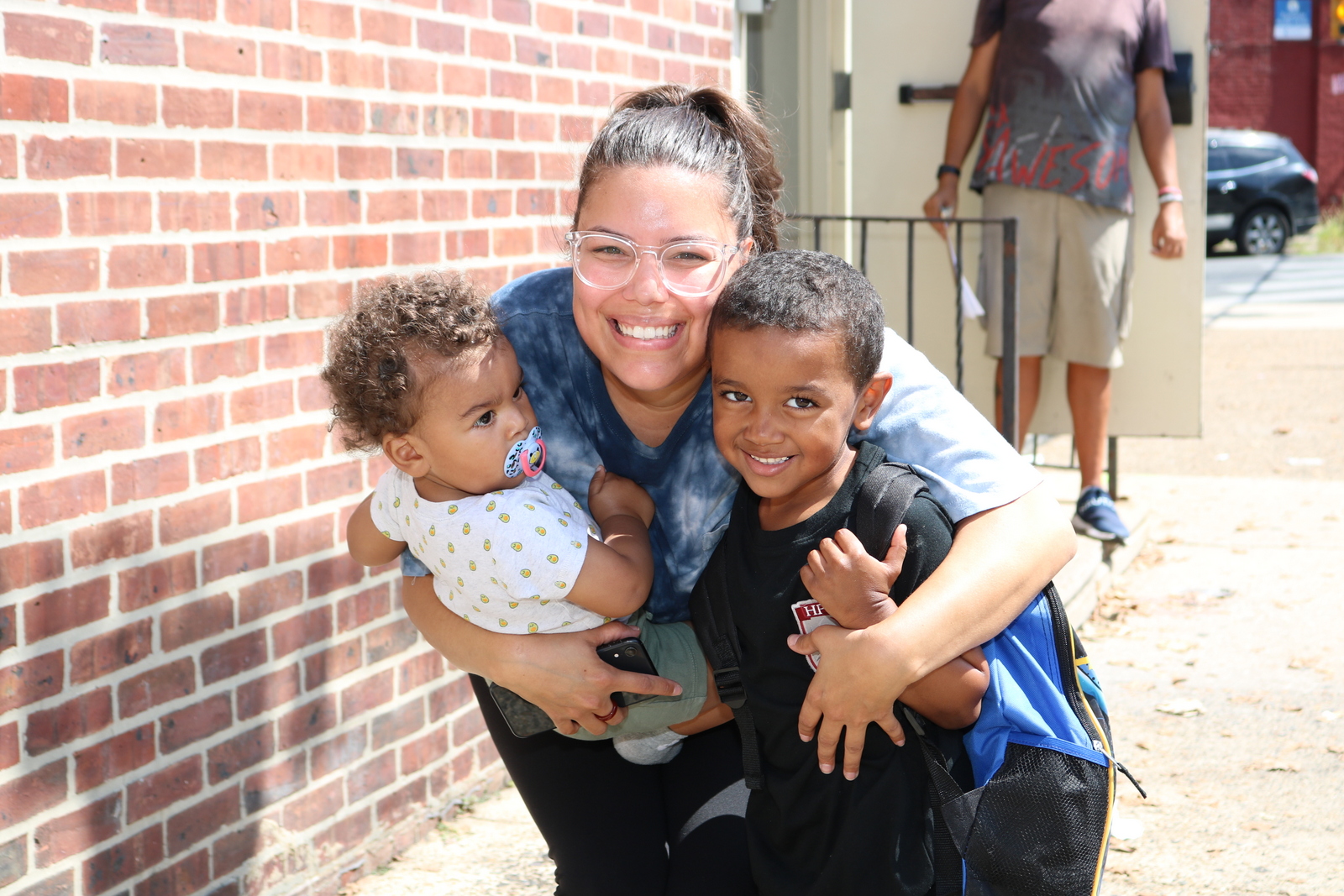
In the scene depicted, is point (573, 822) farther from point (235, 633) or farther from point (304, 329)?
point (304, 329)

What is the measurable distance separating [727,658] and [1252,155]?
20.1m

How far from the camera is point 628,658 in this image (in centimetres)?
210

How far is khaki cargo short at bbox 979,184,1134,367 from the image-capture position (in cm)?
512

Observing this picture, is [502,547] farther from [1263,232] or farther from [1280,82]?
[1280,82]

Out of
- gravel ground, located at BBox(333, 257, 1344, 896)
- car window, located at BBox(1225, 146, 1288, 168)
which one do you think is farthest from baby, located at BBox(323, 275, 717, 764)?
car window, located at BBox(1225, 146, 1288, 168)

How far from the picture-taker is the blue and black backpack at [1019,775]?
184cm

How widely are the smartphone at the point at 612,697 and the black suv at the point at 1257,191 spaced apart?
19.2 metres

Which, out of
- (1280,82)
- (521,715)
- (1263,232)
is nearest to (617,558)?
(521,715)

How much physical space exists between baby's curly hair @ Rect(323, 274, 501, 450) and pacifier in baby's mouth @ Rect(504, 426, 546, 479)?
0.16m

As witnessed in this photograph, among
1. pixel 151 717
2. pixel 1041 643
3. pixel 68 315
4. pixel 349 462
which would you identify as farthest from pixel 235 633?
pixel 1041 643

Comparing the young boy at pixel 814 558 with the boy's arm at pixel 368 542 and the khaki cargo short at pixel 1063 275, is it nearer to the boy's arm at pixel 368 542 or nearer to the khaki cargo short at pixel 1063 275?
the boy's arm at pixel 368 542

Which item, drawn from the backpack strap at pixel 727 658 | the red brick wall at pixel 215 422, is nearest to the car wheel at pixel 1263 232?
the red brick wall at pixel 215 422

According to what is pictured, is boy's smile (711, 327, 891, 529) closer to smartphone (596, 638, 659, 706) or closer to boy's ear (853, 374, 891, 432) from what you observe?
boy's ear (853, 374, 891, 432)

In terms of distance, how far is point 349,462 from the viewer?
2.98 m
